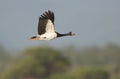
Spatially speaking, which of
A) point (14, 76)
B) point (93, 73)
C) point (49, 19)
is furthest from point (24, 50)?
point (49, 19)

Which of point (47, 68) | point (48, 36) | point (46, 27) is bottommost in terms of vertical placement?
Answer: point (47, 68)

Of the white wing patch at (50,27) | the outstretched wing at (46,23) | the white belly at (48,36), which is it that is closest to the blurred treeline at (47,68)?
the outstretched wing at (46,23)

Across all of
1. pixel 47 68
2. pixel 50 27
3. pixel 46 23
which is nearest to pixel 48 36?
pixel 50 27

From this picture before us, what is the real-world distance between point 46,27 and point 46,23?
0.15 m

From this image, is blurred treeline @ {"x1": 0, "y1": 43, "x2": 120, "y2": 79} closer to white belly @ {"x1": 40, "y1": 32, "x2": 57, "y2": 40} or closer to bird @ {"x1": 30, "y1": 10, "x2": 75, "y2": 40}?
bird @ {"x1": 30, "y1": 10, "x2": 75, "y2": 40}

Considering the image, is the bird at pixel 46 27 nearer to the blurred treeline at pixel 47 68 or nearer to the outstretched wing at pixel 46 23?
the outstretched wing at pixel 46 23

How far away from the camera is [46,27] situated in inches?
695

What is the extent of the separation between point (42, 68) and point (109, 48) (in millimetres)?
26487

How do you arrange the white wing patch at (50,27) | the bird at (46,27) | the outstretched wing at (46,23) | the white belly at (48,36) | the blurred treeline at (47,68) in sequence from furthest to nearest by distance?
1. the blurred treeline at (47,68)
2. the outstretched wing at (46,23)
3. the white wing patch at (50,27)
4. the bird at (46,27)
5. the white belly at (48,36)

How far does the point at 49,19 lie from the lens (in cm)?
1781

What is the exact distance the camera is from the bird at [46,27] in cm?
1715

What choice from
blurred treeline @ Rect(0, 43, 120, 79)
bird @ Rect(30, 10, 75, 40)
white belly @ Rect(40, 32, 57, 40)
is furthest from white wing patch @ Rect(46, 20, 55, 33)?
blurred treeline @ Rect(0, 43, 120, 79)

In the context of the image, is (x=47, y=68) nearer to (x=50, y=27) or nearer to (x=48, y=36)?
(x=50, y=27)

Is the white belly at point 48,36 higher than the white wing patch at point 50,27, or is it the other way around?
the white wing patch at point 50,27
